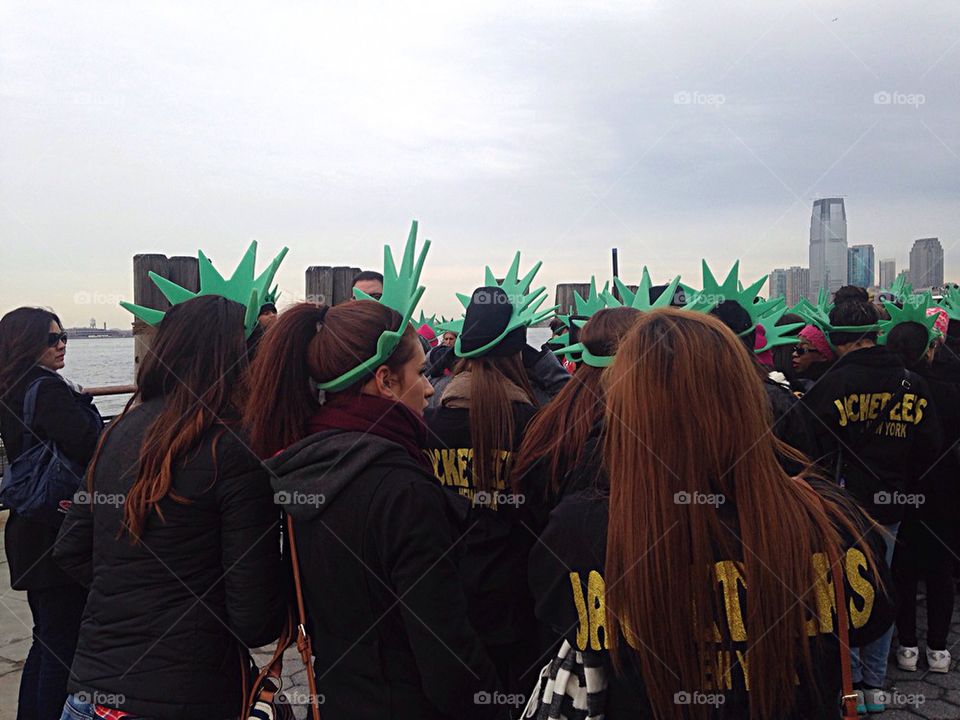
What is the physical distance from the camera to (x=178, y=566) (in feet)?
7.20

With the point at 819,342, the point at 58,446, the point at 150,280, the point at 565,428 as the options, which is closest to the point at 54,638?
the point at 58,446

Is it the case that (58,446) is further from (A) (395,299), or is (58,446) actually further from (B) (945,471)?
(B) (945,471)

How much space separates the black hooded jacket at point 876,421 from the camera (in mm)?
4219

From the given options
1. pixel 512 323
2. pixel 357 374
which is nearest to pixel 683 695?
pixel 357 374

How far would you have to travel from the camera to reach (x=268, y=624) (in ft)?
7.30

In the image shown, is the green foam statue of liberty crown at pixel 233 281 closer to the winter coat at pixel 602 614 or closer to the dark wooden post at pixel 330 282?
the winter coat at pixel 602 614

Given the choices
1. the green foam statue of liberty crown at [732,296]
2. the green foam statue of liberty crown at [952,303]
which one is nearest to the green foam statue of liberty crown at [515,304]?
the green foam statue of liberty crown at [732,296]

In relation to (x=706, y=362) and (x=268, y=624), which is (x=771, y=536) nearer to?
(x=706, y=362)

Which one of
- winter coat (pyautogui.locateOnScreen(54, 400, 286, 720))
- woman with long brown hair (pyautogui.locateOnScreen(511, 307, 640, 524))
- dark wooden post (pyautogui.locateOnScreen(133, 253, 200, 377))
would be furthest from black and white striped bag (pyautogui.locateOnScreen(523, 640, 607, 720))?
dark wooden post (pyautogui.locateOnScreen(133, 253, 200, 377))

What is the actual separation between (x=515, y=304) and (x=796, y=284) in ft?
21.2

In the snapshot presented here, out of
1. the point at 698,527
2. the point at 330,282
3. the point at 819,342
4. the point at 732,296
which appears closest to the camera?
the point at 698,527

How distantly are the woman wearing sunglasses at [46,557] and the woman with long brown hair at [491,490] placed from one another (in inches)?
57.9

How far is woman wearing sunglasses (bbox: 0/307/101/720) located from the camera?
312 centimetres

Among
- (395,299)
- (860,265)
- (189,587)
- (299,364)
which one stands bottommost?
(189,587)
